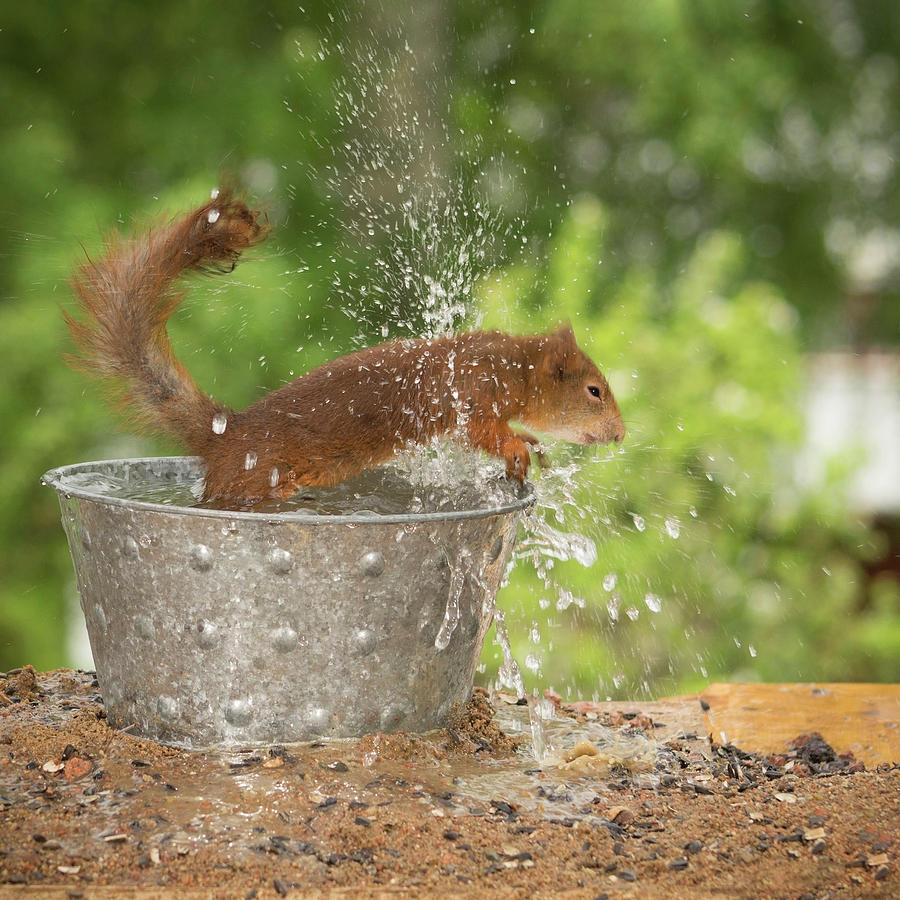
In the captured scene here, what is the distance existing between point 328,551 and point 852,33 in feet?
19.1

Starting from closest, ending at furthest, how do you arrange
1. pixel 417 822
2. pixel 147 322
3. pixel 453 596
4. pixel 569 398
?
1. pixel 417 822
2. pixel 453 596
3. pixel 147 322
4. pixel 569 398

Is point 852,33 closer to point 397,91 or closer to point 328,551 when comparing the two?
point 397,91

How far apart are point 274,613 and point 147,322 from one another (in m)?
0.95

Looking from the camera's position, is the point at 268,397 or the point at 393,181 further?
the point at 393,181

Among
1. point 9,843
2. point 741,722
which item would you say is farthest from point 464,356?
point 9,843

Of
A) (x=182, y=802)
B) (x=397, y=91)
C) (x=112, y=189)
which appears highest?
(x=397, y=91)

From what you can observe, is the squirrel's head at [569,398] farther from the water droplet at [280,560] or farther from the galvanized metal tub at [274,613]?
the water droplet at [280,560]

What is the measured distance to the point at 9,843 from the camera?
167 cm

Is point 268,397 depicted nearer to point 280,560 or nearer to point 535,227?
point 280,560

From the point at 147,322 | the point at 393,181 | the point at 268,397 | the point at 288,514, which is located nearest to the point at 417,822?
the point at 288,514

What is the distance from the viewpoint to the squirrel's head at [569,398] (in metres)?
2.92

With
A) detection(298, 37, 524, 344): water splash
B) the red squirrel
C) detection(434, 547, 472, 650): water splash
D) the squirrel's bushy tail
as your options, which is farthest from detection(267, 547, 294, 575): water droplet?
detection(298, 37, 524, 344): water splash

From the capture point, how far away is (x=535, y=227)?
18.3 ft

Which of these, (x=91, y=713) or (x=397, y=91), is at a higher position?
(x=397, y=91)
